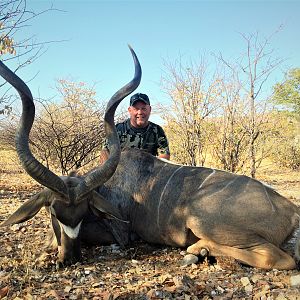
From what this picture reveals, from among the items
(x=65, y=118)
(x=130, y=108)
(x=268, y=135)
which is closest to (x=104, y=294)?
(x=130, y=108)

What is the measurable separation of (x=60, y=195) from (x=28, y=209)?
1.12 ft

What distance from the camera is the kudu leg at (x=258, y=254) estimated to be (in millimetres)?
3117

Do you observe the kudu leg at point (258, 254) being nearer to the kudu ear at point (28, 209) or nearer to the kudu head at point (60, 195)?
the kudu head at point (60, 195)

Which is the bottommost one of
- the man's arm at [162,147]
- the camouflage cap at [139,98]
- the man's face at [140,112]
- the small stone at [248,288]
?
the small stone at [248,288]

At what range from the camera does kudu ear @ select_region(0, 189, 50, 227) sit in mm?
3273

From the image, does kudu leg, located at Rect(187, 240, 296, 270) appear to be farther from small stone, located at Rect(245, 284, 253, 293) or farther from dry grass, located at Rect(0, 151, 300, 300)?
small stone, located at Rect(245, 284, 253, 293)

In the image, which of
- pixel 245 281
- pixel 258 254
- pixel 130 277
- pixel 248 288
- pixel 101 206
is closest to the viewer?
pixel 248 288

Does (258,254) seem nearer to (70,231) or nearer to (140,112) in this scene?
(70,231)

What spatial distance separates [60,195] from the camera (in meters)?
3.22

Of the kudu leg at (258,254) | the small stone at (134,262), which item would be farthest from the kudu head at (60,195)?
the kudu leg at (258,254)

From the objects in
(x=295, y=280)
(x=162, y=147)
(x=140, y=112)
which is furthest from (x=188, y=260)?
(x=140, y=112)

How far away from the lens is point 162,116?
9961 millimetres

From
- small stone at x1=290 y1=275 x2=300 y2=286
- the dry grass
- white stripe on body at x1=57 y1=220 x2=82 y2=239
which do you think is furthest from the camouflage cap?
small stone at x1=290 y1=275 x2=300 y2=286

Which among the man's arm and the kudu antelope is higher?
the man's arm
